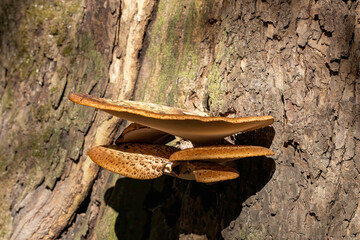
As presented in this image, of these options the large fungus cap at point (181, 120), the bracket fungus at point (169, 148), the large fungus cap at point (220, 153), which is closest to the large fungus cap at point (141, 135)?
the bracket fungus at point (169, 148)

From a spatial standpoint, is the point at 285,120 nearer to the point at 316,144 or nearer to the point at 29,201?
the point at 316,144

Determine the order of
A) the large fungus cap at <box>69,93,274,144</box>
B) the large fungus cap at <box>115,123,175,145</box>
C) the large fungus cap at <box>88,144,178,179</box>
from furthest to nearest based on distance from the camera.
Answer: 1. the large fungus cap at <box>115,123,175,145</box>
2. the large fungus cap at <box>88,144,178,179</box>
3. the large fungus cap at <box>69,93,274,144</box>

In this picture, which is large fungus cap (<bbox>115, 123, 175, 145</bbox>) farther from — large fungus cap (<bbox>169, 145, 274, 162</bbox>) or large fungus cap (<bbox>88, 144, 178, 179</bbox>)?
large fungus cap (<bbox>169, 145, 274, 162</bbox>)

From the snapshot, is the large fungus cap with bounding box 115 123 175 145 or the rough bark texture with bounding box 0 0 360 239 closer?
the rough bark texture with bounding box 0 0 360 239

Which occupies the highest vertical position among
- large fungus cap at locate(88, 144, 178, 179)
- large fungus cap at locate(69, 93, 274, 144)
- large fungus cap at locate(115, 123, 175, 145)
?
large fungus cap at locate(69, 93, 274, 144)

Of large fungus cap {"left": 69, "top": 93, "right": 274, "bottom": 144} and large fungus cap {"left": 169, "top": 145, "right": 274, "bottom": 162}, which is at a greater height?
large fungus cap {"left": 69, "top": 93, "right": 274, "bottom": 144}

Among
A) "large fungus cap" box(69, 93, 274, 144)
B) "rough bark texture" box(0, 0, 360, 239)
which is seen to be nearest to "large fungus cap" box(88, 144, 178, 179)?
"large fungus cap" box(69, 93, 274, 144)

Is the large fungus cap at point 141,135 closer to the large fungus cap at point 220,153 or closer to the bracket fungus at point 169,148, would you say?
the bracket fungus at point 169,148

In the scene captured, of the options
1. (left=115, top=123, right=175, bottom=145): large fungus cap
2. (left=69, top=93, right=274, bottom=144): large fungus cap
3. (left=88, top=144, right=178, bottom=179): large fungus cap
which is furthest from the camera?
(left=115, top=123, right=175, bottom=145): large fungus cap
